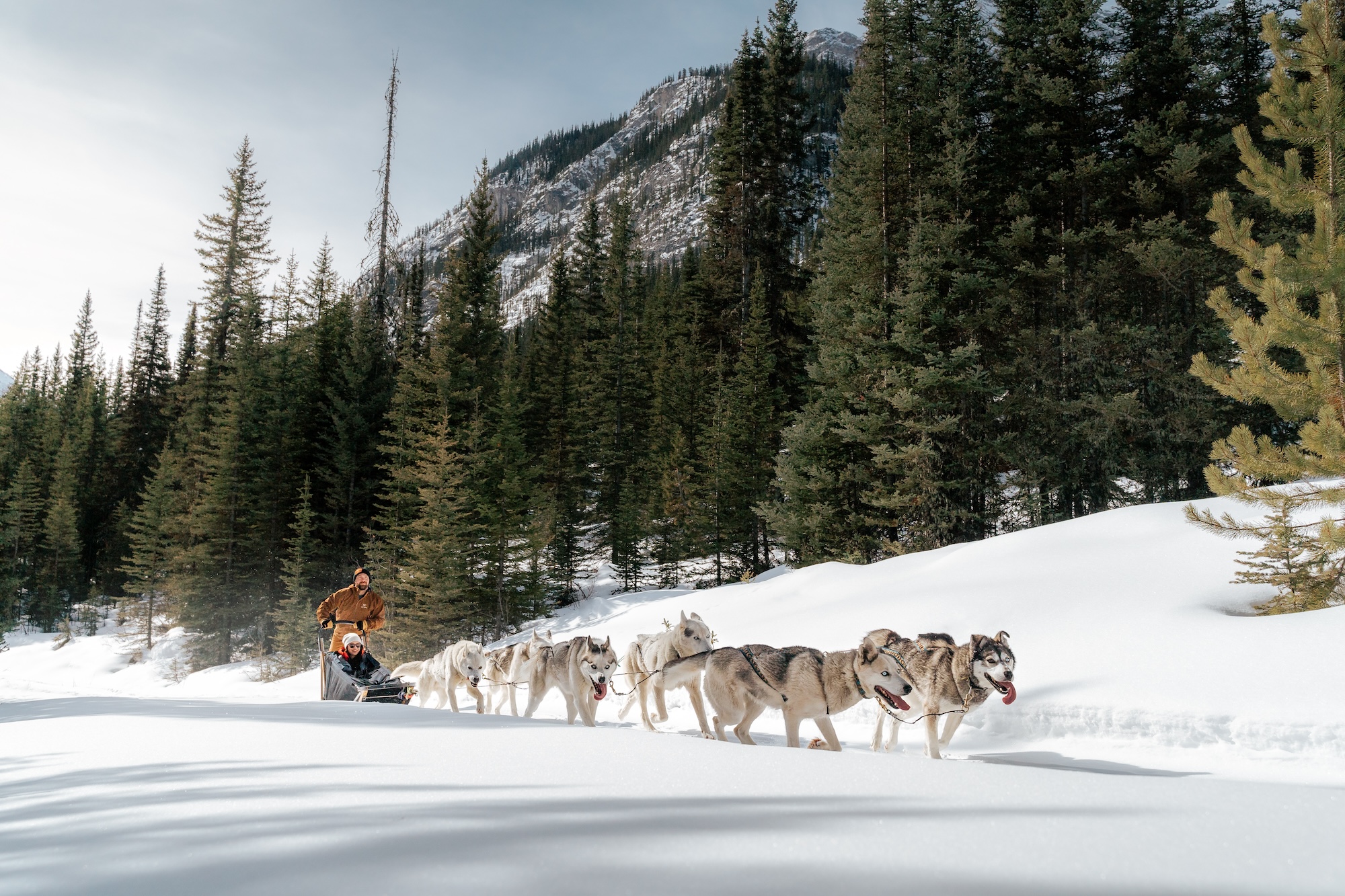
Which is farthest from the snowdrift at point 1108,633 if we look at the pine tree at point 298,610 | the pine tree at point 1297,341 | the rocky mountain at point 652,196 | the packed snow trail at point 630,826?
the rocky mountain at point 652,196

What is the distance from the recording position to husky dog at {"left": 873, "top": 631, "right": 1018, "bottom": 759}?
5238mm

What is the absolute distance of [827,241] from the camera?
21.0m

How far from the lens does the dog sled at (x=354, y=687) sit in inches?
309

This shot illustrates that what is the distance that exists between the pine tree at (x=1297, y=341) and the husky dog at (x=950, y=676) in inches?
170

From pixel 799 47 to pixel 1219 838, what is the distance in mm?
33302

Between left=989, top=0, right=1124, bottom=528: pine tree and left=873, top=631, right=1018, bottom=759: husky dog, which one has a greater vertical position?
left=989, top=0, right=1124, bottom=528: pine tree

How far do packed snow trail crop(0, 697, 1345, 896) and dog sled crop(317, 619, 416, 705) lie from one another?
4522 mm

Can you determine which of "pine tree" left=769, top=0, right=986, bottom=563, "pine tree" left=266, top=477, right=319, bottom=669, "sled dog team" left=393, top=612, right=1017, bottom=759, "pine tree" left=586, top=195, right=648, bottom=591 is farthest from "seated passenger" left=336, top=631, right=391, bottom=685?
"pine tree" left=586, top=195, right=648, bottom=591

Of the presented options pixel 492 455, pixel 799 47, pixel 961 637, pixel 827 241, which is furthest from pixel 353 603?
pixel 799 47

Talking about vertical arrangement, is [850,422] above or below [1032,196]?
below

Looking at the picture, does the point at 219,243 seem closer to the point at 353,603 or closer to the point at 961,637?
the point at 353,603

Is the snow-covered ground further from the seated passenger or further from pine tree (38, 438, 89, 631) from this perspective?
pine tree (38, 438, 89, 631)

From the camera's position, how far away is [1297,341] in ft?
24.9

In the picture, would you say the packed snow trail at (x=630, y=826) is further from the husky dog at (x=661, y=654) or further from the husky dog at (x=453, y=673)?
the husky dog at (x=453, y=673)
